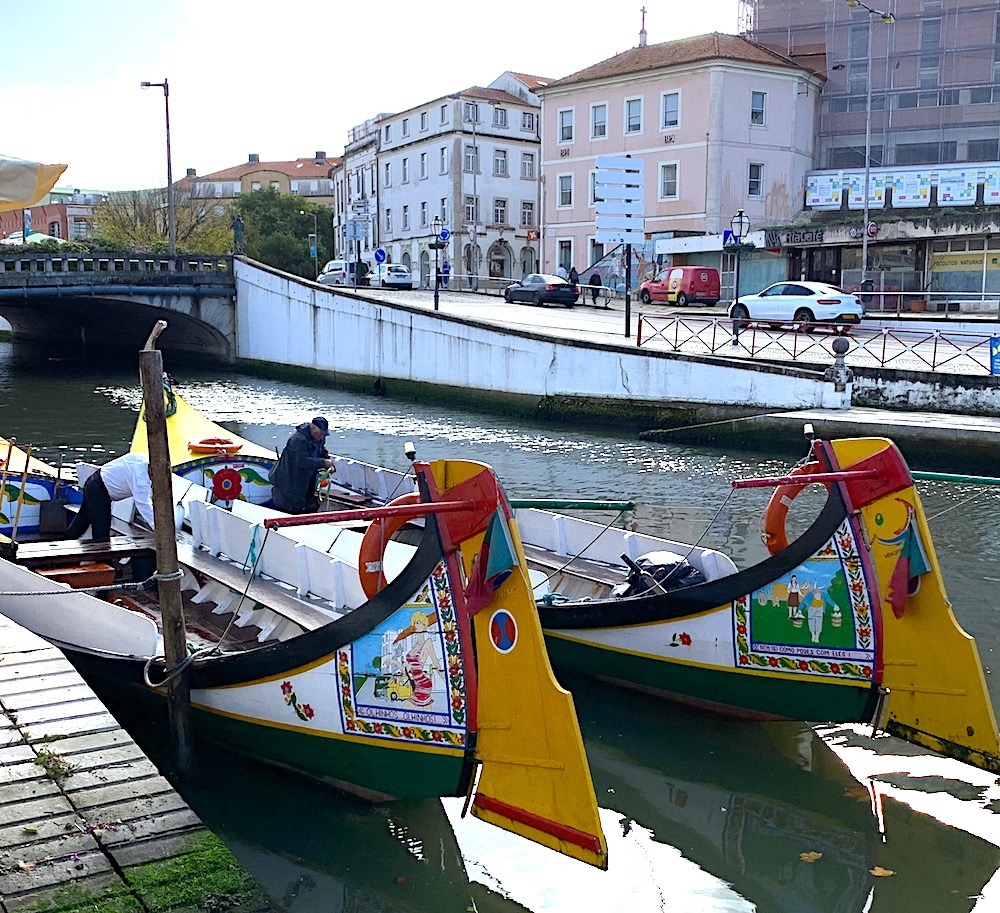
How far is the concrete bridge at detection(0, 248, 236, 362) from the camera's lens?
3647 cm

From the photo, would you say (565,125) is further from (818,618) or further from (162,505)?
(162,505)

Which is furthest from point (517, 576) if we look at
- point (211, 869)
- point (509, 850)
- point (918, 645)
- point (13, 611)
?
point (13, 611)

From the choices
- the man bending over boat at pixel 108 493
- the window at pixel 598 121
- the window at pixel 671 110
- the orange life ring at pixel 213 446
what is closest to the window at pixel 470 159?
the window at pixel 598 121

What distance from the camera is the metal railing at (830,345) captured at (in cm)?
2298

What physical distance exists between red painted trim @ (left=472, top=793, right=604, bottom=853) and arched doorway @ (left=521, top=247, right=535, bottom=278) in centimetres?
5221

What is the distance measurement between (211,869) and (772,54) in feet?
140

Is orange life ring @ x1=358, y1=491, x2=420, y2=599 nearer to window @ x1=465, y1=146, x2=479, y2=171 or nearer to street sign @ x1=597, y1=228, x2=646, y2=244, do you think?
street sign @ x1=597, y1=228, x2=646, y2=244

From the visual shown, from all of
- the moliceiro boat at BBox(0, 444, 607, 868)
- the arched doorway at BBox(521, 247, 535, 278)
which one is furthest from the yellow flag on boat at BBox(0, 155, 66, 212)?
the arched doorway at BBox(521, 247, 535, 278)

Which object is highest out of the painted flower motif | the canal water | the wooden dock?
the painted flower motif

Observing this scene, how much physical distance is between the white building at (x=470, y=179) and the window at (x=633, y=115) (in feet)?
35.8

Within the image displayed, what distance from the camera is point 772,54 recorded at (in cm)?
4238

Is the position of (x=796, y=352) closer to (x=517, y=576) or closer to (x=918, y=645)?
(x=918, y=645)

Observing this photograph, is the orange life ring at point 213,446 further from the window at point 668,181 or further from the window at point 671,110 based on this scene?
the window at point 671,110

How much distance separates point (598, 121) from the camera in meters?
45.2
